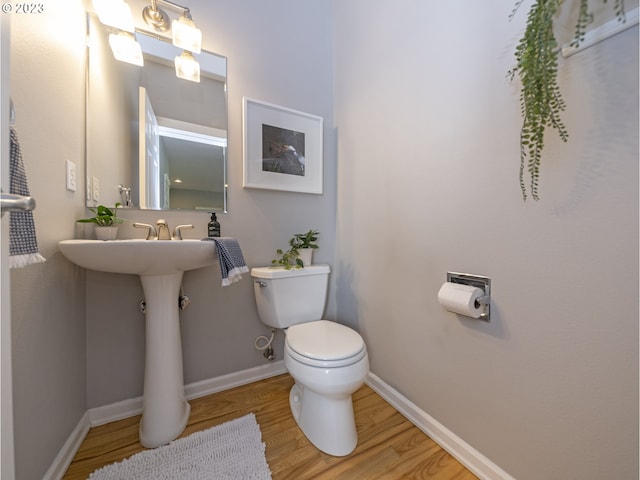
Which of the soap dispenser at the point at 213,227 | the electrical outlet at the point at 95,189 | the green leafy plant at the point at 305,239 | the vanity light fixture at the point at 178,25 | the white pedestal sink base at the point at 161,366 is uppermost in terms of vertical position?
the vanity light fixture at the point at 178,25

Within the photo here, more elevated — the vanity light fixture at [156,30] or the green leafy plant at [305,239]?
the vanity light fixture at [156,30]

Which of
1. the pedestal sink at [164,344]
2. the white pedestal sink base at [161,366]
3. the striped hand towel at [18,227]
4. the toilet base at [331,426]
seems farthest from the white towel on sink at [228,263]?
the toilet base at [331,426]

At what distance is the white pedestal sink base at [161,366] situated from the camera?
1.05 metres

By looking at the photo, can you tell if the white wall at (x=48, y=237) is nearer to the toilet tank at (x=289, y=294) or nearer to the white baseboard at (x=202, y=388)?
the white baseboard at (x=202, y=388)

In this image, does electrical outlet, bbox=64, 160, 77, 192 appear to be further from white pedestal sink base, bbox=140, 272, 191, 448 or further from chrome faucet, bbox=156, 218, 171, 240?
white pedestal sink base, bbox=140, 272, 191, 448

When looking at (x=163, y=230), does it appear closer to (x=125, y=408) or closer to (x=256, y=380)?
(x=125, y=408)

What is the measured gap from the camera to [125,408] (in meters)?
1.21

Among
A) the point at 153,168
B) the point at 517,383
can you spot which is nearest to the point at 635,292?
the point at 517,383

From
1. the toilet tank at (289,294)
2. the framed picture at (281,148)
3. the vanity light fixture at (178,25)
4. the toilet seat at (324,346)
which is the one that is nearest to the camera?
the toilet seat at (324,346)

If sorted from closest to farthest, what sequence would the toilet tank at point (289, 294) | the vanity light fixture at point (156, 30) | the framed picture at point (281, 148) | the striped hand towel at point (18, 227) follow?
the striped hand towel at point (18, 227) < the vanity light fixture at point (156, 30) < the toilet tank at point (289, 294) < the framed picture at point (281, 148)

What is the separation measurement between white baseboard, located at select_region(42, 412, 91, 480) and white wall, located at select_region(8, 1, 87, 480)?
0.03m

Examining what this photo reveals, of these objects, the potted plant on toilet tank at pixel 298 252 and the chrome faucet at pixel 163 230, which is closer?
the chrome faucet at pixel 163 230

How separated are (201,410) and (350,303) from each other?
96cm

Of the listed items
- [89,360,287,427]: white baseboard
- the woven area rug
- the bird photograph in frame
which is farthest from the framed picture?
the woven area rug
